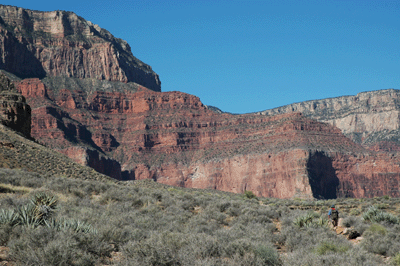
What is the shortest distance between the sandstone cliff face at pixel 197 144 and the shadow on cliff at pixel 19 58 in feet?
29.0

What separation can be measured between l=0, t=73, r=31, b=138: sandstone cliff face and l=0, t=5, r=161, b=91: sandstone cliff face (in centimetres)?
12378

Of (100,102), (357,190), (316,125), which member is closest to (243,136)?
(316,125)

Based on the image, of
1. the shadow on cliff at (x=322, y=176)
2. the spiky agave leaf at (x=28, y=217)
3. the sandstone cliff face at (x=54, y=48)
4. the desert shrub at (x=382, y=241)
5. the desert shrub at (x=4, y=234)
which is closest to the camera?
the desert shrub at (x=4, y=234)

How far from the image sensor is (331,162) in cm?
13862

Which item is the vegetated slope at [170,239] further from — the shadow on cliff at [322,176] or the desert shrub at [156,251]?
the shadow on cliff at [322,176]

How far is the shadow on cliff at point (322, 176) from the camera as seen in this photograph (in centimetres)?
13325

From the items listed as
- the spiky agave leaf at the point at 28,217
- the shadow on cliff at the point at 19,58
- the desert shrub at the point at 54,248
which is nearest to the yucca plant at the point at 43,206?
the spiky agave leaf at the point at 28,217

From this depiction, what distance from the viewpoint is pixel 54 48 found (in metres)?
185

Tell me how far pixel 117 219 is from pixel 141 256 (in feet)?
16.4

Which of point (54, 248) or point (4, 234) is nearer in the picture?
point (54, 248)

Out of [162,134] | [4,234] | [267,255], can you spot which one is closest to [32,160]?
[4,234]

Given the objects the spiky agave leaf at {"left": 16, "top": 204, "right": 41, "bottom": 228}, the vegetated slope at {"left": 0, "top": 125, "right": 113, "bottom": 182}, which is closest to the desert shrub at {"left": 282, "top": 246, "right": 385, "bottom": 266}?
the spiky agave leaf at {"left": 16, "top": 204, "right": 41, "bottom": 228}

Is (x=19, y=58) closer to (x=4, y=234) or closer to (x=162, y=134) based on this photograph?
(x=162, y=134)

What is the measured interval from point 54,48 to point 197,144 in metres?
66.6
